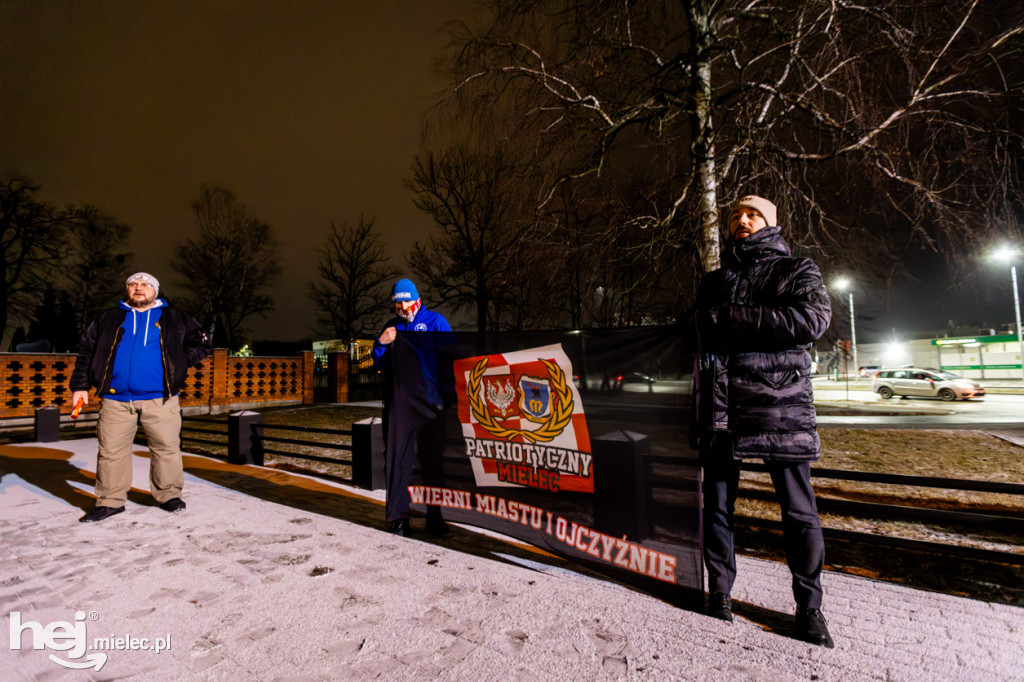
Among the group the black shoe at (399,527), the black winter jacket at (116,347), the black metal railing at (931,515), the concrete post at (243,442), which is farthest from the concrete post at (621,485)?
the concrete post at (243,442)

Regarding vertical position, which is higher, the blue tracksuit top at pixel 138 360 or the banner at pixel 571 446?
the blue tracksuit top at pixel 138 360

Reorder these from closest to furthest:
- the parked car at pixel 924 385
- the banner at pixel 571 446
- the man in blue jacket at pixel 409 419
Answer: the banner at pixel 571 446 → the man in blue jacket at pixel 409 419 → the parked car at pixel 924 385

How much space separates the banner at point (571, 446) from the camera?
2.67 metres

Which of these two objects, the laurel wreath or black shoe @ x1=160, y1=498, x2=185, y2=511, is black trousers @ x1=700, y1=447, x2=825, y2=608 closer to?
the laurel wreath

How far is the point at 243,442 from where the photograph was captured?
713 centimetres

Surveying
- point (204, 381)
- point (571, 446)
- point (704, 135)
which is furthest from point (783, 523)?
point (204, 381)

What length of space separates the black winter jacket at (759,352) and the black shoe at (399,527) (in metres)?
2.37

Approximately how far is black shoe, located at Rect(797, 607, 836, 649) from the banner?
17.9 inches

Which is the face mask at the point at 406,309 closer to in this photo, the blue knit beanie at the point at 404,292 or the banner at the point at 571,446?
the blue knit beanie at the point at 404,292

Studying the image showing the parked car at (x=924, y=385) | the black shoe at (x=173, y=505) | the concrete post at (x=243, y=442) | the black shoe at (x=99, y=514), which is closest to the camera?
the black shoe at (x=99, y=514)

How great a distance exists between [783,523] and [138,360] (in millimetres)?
5026

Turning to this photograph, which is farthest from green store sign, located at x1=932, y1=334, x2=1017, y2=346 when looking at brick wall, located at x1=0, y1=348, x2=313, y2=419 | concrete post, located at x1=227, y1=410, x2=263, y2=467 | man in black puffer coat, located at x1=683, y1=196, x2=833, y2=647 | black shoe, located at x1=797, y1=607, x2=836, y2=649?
concrete post, located at x1=227, y1=410, x2=263, y2=467

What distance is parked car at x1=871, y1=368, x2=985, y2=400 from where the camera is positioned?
70.3 ft

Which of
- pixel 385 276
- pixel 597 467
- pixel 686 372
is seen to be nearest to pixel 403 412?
pixel 597 467
